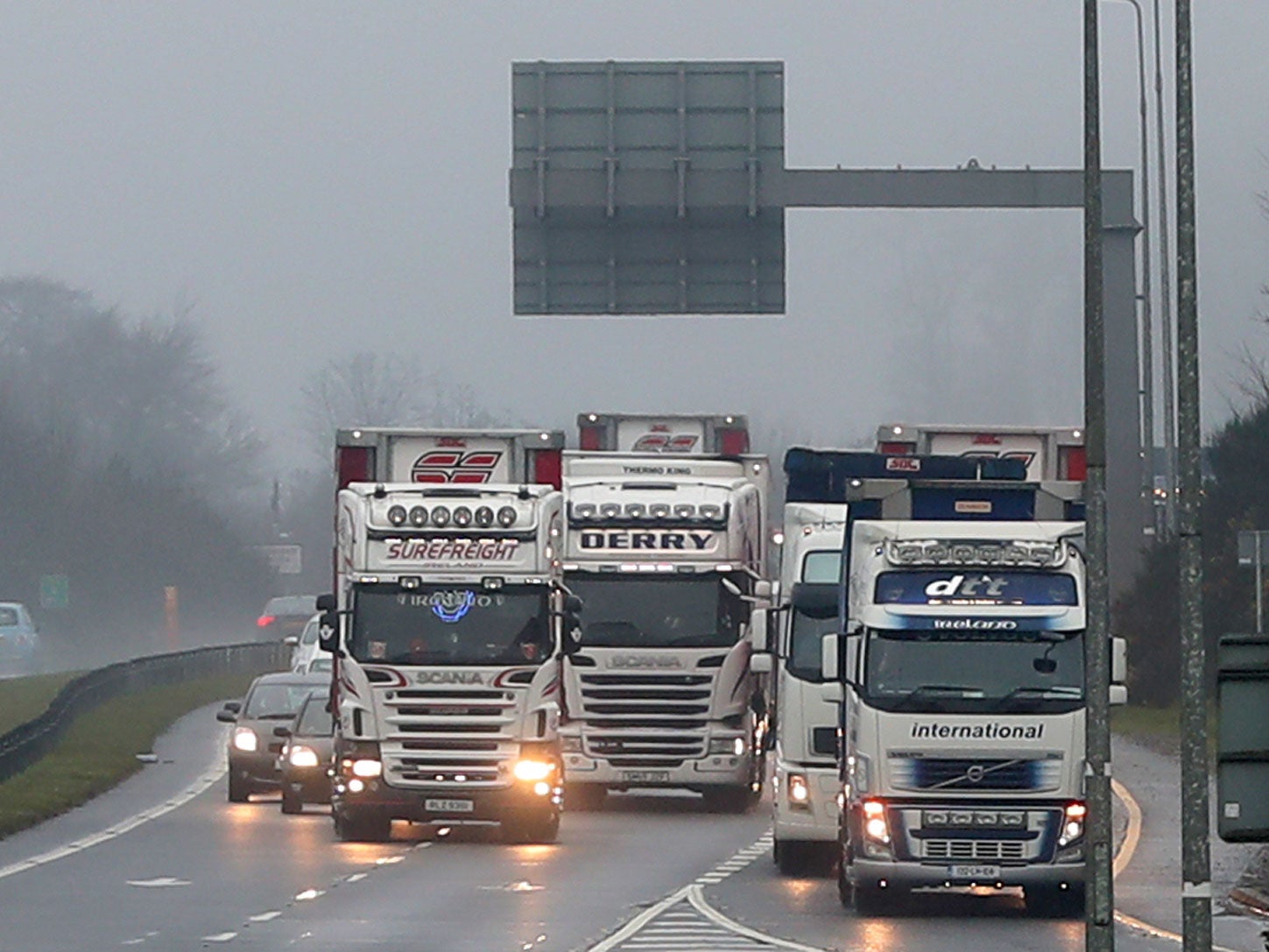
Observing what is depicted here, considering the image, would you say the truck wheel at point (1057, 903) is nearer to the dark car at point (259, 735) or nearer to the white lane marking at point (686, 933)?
the white lane marking at point (686, 933)

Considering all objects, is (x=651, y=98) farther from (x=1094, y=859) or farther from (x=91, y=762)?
(x=1094, y=859)

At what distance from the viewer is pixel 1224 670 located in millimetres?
11906

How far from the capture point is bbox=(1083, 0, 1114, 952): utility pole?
1784 centimetres

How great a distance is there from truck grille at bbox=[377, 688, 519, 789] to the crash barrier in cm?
840

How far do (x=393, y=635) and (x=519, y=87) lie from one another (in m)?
12.5

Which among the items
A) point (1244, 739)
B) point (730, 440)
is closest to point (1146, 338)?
point (730, 440)

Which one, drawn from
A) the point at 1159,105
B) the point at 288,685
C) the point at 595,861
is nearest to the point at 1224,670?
the point at 595,861

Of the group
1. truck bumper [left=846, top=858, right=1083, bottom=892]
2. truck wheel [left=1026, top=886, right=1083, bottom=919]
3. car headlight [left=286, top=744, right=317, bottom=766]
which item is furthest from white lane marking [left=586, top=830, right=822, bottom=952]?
car headlight [left=286, top=744, right=317, bottom=766]

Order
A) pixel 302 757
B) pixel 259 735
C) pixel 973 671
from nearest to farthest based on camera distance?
1. pixel 973 671
2. pixel 302 757
3. pixel 259 735

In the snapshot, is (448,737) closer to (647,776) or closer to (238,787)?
(647,776)

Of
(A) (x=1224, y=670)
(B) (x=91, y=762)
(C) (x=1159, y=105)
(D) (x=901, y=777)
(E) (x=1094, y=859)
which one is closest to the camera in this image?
(A) (x=1224, y=670)

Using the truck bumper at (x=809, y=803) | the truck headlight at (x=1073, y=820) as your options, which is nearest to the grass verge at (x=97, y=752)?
the truck bumper at (x=809, y=803)

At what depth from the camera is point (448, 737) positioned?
99.5ft

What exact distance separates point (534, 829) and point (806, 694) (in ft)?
14.5
